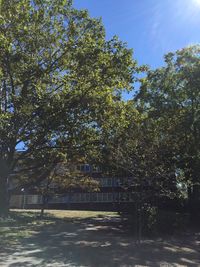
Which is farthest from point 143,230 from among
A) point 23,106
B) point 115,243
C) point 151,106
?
point 151,106

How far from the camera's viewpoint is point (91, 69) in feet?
75.7

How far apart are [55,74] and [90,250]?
11.4m

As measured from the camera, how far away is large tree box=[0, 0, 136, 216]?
21703 millimetres

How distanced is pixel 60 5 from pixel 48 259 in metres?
15.6

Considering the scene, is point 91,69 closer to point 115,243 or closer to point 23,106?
point 23,106

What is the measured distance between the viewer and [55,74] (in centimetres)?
2356

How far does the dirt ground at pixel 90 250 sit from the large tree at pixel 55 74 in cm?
563

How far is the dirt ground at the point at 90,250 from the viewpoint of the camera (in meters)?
12.8

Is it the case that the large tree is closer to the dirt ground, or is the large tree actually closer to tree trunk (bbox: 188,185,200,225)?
the dirt ground

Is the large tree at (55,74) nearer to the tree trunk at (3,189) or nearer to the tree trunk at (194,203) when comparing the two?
the tree trunk at (3,189)

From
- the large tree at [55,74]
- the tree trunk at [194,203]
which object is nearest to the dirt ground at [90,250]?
the large tree at [55,74]

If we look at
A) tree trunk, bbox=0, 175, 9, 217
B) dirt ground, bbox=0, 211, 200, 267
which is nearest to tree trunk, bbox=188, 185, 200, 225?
dirt ground, bbox=0, 211, 200, 267

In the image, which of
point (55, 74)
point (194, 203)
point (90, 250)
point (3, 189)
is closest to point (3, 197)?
point (3, 189)

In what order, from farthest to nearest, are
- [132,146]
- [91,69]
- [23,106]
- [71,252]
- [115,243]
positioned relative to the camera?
1. [91,69]
2. [23,106]
3. [132,146]
4. [115,243]
5. [71,252]
